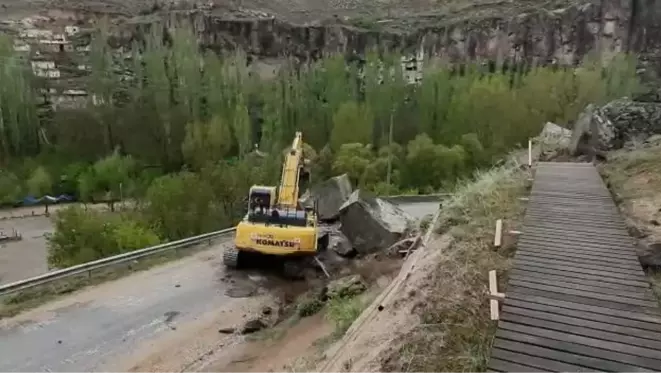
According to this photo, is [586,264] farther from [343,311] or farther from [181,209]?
[181,209]

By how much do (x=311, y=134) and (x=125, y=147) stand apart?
19166 mm

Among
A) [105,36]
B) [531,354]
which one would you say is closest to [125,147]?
[105,36]

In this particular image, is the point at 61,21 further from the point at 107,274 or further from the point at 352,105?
the point at 107,274

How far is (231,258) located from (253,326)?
14.3 ft

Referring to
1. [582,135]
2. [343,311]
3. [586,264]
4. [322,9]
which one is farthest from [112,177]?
[322,9]

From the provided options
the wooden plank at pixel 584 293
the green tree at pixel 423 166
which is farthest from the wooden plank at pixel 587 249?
the green tree at pixel 423 166

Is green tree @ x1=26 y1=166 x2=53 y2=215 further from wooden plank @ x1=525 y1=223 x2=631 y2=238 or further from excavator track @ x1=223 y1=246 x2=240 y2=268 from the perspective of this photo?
wooden plank @ x1=525 y1=223 x2=631 y2=238

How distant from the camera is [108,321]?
1226cm

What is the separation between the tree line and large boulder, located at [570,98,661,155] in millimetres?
17690

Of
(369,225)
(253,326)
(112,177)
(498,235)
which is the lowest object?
(112,177)

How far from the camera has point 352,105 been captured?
50.0m

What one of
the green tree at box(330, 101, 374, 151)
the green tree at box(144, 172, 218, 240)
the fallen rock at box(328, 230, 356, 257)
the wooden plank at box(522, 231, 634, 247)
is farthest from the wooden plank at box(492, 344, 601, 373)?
the green tree at box(330, 101, 374, 151)

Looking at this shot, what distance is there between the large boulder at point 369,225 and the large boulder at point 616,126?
6.12 meters

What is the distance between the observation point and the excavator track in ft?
54.2
